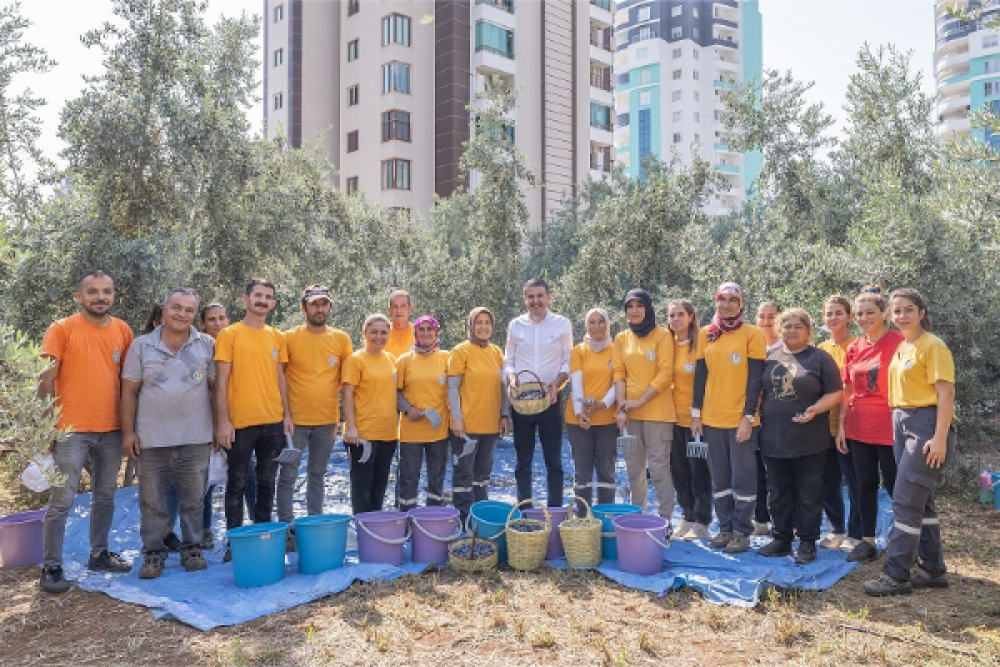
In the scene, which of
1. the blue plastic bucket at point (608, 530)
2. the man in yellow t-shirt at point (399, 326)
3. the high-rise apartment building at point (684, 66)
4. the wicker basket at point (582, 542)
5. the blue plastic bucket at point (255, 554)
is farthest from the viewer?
the high-rise apartment building at point (684, 66)

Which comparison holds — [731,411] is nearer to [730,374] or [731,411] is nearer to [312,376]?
[730,374]

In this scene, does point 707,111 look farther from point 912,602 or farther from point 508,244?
point 912,602

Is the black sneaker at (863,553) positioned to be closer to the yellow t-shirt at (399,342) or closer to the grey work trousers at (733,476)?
the grey work trousers at (733,476)

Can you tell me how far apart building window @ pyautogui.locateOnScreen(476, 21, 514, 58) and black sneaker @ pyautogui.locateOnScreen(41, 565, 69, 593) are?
2641cm

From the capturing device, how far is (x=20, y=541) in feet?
17.3

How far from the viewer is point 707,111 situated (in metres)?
64.6

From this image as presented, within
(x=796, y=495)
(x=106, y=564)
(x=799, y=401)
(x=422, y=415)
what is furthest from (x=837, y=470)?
(x=106, y=564)

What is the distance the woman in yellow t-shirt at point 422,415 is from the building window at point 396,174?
22.7m

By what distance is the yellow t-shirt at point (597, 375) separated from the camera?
5.77m

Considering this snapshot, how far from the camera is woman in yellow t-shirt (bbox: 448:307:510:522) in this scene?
19.0 feet

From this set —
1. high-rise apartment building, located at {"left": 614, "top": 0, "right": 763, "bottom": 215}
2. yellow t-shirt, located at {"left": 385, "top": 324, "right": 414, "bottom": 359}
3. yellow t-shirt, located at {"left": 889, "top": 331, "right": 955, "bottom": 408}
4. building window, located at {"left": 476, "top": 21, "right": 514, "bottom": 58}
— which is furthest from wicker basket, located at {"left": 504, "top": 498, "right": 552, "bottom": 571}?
high-rise apartment building, located at {"left": 614, "top": 0, "right": 763, "bottom": 215}

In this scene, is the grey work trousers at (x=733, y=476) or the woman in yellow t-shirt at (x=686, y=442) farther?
the woman in yellow t-shirt at (x=686, y=442)

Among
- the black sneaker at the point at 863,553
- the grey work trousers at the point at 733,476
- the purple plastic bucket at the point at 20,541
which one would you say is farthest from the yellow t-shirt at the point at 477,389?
the purple plastic bucket at the point at 20,541

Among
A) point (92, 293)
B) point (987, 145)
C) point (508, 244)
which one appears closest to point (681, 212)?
point (508, 244)
